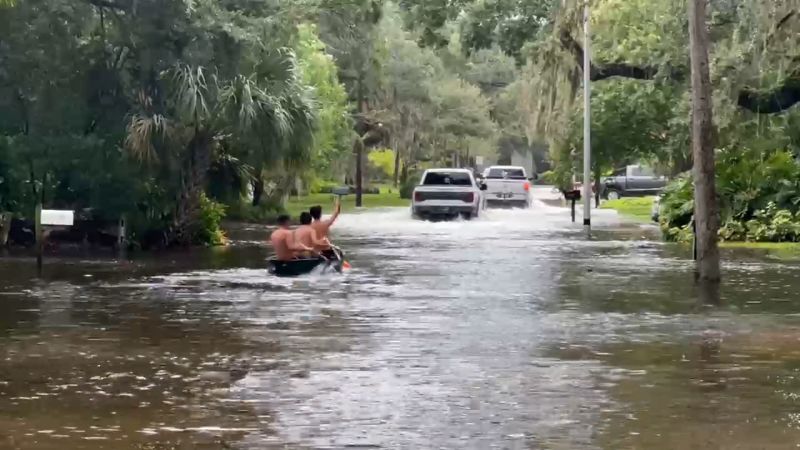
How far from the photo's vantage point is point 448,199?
46.0 m

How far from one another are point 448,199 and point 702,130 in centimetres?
2510

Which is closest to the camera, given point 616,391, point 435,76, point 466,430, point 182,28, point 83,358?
point 466,430

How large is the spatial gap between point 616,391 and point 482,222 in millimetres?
32980

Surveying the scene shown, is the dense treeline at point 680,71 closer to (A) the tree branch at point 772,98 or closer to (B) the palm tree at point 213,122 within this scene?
(A) the tree branch at point 772,98

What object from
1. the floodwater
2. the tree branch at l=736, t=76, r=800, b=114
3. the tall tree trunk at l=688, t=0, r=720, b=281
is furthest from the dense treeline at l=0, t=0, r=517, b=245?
the tall tree trunk at l=688, t=0, r=720, b=281

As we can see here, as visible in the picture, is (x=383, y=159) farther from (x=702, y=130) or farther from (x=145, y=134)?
(x=702, y=130)

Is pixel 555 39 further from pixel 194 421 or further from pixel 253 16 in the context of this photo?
pixel 194 421

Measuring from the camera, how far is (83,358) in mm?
13836

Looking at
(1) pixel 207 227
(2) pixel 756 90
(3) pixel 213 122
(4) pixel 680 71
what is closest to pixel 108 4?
(3) pixel 213 122

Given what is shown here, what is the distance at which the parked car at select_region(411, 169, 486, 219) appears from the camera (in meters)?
45.9

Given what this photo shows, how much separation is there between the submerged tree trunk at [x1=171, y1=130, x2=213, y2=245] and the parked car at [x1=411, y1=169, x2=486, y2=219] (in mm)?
15674

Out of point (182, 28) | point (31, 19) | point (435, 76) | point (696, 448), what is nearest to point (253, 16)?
point (182, 28)

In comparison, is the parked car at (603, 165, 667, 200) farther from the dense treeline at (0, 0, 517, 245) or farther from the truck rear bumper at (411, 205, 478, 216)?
the dense treeline at (0, 0, 517, 245)

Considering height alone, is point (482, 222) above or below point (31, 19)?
below
